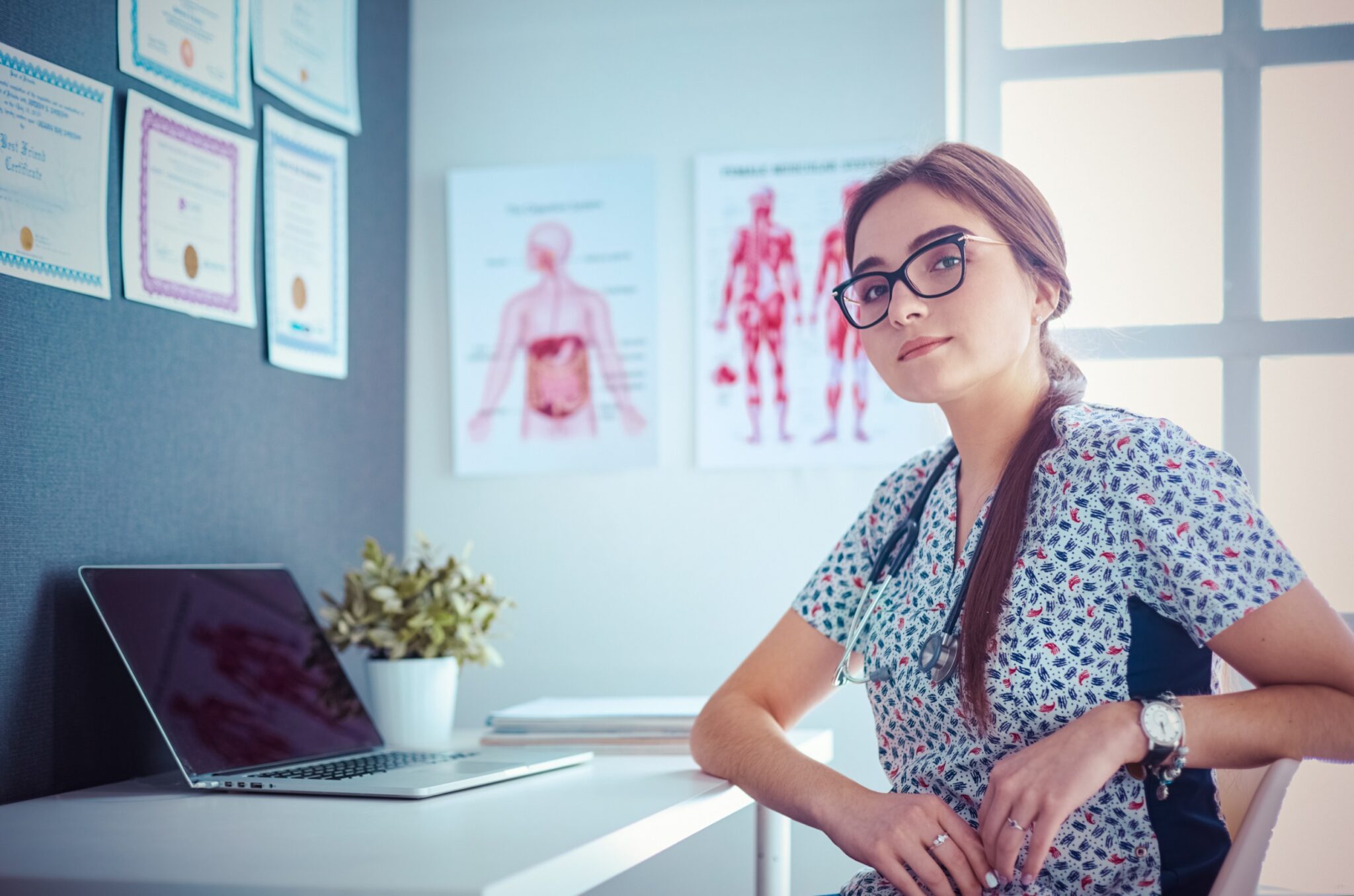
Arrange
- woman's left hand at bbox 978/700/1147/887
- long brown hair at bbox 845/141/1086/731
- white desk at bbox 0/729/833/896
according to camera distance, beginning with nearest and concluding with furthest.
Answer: white desk at bbox 0/729/833/896
woman's left hand at bbox 978/700/1147/887
long brown hair at bbox 845/141/1086/731

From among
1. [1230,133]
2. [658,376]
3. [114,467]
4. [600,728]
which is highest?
A: [1230,133]

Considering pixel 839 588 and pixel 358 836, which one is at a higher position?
pixel 839 588

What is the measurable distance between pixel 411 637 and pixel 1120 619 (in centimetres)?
95

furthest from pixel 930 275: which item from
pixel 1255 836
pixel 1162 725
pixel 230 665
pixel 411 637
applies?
pixel 230 665

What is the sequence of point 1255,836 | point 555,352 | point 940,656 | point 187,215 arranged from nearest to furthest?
1. point 1255,836
2. point 940,656
3. point 187,215
4. point 555,352

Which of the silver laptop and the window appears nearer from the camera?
the silver laptop

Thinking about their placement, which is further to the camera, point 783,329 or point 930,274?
point 783,329

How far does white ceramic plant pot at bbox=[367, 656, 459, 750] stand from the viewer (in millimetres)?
1641

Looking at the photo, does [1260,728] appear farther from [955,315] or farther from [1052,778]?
[955,315]

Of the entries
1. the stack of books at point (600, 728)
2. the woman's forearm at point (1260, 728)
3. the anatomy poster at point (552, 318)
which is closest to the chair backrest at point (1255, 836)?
the woman's forearm at point (1260, 728)

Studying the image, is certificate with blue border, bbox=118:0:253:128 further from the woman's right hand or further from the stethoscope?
the woman's right hand

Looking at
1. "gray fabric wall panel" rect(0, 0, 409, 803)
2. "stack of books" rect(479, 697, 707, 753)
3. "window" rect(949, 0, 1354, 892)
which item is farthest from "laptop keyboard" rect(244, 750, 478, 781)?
"window" rect(949, 0, 1354, 892)

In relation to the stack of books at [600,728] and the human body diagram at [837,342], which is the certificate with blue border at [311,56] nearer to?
the human body diagram at [837,342]

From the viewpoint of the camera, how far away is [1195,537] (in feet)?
3.58
